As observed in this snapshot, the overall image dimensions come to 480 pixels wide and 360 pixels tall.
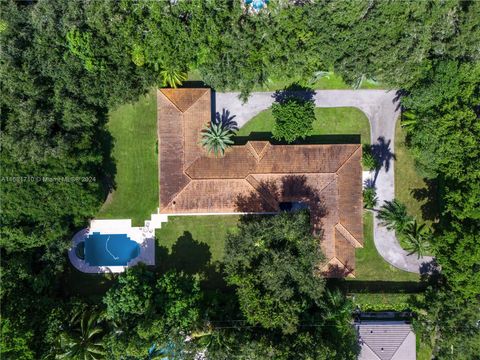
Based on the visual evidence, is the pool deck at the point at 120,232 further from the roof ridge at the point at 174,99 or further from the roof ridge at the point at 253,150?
the roof ridge at the point at 253,150

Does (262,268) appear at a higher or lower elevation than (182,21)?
lower

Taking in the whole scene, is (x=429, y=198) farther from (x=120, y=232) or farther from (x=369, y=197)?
(x=120, y=232)

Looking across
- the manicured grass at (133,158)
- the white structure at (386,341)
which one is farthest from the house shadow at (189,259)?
the white structure at (386,341)

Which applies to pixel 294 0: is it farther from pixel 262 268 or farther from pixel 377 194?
pixel 262 268

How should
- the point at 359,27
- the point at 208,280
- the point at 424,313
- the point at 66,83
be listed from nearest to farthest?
the point at 359,27 → the point at 66,83 → the point at 424,313 → the point at 208,280

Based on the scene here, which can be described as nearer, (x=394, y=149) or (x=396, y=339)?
(x=396, y=339)

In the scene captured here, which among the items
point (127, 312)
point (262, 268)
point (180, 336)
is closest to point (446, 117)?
point (262, 268)

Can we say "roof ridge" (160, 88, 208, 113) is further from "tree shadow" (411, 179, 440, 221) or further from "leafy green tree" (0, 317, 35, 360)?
"tree shadow" (411, 179, 440, 221)
